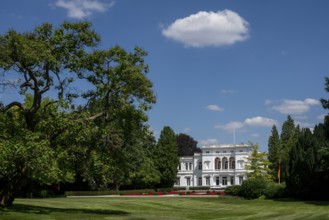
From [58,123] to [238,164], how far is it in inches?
3590

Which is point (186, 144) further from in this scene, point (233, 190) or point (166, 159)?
point (233, 190)

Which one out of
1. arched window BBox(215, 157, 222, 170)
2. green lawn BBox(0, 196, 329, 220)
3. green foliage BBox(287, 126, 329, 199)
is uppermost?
arched window BBox(215, 157, 222, 170)

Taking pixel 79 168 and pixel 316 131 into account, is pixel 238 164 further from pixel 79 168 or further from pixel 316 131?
pixel 79 168

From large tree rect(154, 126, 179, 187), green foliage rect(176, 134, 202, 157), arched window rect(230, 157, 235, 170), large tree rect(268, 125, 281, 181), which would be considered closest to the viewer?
large tree rect(268, 125, 281, 181)

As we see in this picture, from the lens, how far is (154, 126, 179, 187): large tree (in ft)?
295

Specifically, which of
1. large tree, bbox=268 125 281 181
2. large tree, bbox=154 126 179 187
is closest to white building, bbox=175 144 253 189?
large tree, bbox=268 125 281 181

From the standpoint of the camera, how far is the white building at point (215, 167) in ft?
363

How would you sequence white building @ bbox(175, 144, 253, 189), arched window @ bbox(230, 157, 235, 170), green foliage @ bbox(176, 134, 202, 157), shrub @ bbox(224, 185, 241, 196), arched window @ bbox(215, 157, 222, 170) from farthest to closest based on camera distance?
green foliage @ bbox(176, 134, 202, 157) → arched window @ bbox(215, 157, 222, 170) → arched window @ bbox(230, 157, 235, 170) → white building @ bbox(175, 144, 253, 189) → shrub @ bbox(224, 185, 241, 196)

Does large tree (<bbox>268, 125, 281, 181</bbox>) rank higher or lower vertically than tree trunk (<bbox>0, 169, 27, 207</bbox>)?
higher

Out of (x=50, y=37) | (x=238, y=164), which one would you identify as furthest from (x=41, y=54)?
(x=238, y=164)

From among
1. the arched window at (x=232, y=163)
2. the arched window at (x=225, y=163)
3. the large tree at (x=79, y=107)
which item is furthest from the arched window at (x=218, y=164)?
the large tree at (x=79, y=107)

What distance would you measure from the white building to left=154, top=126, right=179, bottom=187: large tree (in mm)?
22464

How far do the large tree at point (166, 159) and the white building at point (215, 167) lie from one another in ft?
73.7

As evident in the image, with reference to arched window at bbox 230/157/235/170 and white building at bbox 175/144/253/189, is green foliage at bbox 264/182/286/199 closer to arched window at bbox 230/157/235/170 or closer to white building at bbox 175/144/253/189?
white building at bbox 175/144/253/189
